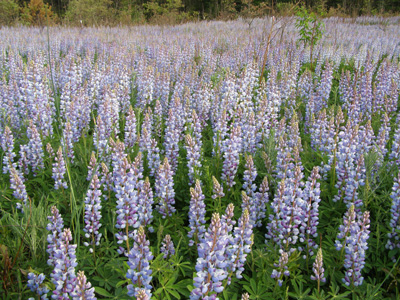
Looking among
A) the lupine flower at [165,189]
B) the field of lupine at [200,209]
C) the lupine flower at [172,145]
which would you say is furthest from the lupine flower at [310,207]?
the lupine flower at [172,145]

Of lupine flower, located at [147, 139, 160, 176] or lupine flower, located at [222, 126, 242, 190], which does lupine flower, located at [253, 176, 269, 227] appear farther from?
lupine flower, located at [147, 139, 160, 176]

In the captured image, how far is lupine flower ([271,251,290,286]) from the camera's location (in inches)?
85.8

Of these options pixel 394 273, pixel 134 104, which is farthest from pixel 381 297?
pixel 134 104

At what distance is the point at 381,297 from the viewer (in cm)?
228

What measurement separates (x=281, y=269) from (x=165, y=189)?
1128 millimetres

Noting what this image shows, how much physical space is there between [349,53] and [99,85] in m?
6.09

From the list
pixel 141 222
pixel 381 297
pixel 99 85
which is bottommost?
pixel 381 297

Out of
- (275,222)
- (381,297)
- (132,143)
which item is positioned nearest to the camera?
(381,297)

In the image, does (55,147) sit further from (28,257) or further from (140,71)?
(140,71)

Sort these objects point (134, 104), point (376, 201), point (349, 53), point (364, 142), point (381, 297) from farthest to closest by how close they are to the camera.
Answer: point (349, 53)
point (134, 104)
point (364, 142)
point (376, 201)
point (381, 297)

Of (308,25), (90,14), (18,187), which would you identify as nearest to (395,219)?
(18,187)

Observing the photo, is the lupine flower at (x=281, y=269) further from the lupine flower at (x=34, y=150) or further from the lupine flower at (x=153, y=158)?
the lupine flower at (x=34, y=150)

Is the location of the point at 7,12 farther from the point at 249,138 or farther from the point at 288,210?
the point at 288,210

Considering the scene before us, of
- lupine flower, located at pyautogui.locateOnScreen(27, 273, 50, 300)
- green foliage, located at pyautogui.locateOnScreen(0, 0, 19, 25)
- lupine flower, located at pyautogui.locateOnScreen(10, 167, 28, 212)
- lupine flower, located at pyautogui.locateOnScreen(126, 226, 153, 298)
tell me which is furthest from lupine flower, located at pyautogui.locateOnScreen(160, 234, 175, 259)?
green foliage, located at pyautogui.locateOnScreen(0, 0, 19, 25)
